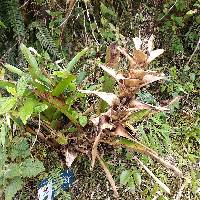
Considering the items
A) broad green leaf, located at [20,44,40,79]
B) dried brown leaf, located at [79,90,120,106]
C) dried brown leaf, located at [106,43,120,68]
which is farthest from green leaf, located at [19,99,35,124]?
dried brown leaf, located at [106,43,120,68]

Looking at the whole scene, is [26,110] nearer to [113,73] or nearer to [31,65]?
[31,65]

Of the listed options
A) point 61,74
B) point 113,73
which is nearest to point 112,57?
point 113,73

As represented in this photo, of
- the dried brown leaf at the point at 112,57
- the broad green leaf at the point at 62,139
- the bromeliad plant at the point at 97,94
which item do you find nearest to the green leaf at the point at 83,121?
the bromeliad plant at the point at 97,94

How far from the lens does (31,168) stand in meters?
1.74

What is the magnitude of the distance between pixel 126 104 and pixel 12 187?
0.54m

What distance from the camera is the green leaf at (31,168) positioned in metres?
1.73

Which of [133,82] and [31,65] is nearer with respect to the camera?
[133,82]

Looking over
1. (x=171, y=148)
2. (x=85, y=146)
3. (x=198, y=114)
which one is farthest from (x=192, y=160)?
(x=85, y=146)

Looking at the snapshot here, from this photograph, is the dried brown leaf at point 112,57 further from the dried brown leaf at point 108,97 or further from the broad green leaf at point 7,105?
the broad green leaf at point 7,105

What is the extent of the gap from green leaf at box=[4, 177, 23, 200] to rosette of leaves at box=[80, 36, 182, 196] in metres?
0.31

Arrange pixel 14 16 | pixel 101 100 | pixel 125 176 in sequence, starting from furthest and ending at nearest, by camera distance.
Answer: pixel 14 16, pixel 125 176, pixel 101 100

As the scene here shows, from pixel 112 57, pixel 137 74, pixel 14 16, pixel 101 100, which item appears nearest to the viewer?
pixel 137 74

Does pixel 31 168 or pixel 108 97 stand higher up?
pixel 108 97

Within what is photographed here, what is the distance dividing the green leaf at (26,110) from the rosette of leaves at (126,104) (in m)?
0.20
